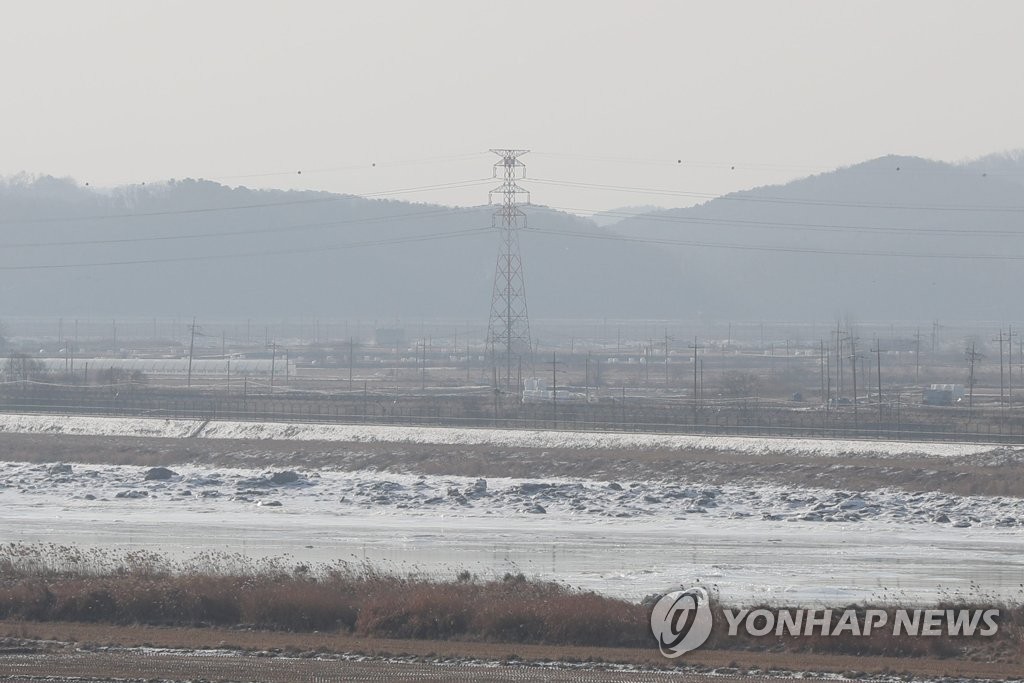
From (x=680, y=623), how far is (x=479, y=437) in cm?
3149

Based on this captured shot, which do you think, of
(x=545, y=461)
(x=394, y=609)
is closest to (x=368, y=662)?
(x=394, y=609)

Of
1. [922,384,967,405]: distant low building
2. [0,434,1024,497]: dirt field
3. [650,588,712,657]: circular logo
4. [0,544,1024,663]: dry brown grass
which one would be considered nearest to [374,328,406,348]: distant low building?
[922,384,967,405]: distant low building

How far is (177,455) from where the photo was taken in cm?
5200

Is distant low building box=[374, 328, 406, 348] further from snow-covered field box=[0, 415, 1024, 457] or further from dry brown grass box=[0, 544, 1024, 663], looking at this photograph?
dry brown grass box=[0, 544, 1024, 663]

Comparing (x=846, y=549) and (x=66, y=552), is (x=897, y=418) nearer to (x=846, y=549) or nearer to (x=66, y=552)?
(x=846, y=549)

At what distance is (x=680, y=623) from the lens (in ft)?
69.5

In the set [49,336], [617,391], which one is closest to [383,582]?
[617,391]

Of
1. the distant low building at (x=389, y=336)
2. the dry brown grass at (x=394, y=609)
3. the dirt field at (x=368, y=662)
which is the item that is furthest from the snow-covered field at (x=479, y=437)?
the distant low building at (x=389, y=336)

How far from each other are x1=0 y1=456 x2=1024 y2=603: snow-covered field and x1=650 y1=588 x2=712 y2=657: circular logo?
1.60 m

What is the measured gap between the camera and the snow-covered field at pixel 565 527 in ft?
91.6

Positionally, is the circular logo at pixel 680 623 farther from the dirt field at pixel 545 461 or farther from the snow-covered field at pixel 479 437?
the snow-covered field at pixel 479 437

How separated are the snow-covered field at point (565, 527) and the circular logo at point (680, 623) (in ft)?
5.24

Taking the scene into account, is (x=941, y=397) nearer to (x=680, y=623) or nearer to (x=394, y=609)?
(x=680, y=623)

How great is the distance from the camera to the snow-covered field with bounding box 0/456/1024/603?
2791 centimetres
